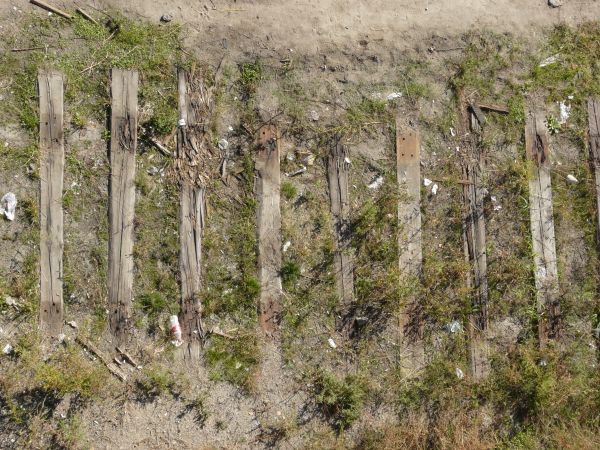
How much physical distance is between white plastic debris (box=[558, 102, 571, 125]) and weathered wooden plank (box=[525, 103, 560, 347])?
21 cm

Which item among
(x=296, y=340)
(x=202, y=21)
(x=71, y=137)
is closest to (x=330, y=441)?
(x=296, y=340)

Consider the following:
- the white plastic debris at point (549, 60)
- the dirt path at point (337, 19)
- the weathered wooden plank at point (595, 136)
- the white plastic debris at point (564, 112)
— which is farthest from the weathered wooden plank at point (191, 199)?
the weathered wooden plank at point (595, 136)

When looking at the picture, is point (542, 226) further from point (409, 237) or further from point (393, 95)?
point (393, 95)

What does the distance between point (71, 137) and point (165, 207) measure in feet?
3.57

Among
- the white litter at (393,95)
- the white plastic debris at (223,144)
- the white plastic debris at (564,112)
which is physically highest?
the white litter at (393,95)

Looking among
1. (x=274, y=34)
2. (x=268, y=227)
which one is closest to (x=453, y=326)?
(x=268, y=227)

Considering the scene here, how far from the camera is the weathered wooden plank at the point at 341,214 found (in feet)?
18.0

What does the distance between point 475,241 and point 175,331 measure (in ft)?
10.0

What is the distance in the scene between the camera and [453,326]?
5566mm

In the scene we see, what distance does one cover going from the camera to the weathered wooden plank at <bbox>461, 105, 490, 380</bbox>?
5.59 m

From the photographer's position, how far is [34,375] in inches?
200

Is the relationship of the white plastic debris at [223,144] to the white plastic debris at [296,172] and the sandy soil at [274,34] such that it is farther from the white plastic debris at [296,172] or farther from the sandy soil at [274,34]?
the sandy soil at [274,34]

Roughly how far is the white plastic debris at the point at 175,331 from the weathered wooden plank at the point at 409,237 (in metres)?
2.12

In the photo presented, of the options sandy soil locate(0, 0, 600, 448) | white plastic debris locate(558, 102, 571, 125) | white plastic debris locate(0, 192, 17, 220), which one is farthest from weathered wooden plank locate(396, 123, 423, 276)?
white plastic debris locate(0, 192, 17, 220)
